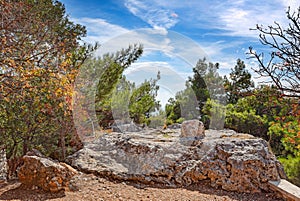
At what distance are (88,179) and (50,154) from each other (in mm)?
1551

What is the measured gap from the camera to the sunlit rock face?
355 cm

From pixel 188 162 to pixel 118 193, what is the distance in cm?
105

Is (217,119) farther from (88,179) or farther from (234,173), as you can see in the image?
(88,179)

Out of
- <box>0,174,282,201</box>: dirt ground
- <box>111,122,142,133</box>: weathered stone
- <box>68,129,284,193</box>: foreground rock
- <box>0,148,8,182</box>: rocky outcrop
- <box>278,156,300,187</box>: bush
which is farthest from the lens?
<box>111,122,142,133</box>: weathered stone

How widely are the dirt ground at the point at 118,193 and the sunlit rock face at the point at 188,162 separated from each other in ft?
0.38

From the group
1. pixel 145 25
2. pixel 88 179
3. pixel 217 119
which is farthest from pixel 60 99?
pixel 217 119

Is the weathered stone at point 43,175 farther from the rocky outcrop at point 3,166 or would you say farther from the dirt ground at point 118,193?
the rocky outcrop at point 3,166

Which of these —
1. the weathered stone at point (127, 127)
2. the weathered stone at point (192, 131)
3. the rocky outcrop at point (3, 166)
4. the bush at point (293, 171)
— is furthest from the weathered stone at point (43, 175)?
the bush at point (293, 171)

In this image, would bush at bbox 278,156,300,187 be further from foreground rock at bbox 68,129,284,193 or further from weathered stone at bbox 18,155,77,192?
weathered stone at bbox 18,155,77,192

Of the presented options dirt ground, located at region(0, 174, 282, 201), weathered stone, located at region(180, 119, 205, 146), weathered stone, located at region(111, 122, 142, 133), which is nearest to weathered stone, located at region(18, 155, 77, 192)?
dirt ground, located at region(0, 174, 282, 201)

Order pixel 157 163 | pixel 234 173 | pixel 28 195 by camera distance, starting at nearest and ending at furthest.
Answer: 1. pixel 28 195
2. pixel 234 173
3. pixel 157 163

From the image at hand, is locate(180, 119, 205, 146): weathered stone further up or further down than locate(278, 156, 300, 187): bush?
further up

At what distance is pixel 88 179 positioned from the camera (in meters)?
3.62

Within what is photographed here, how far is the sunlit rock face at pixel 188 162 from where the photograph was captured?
3.55 metres
